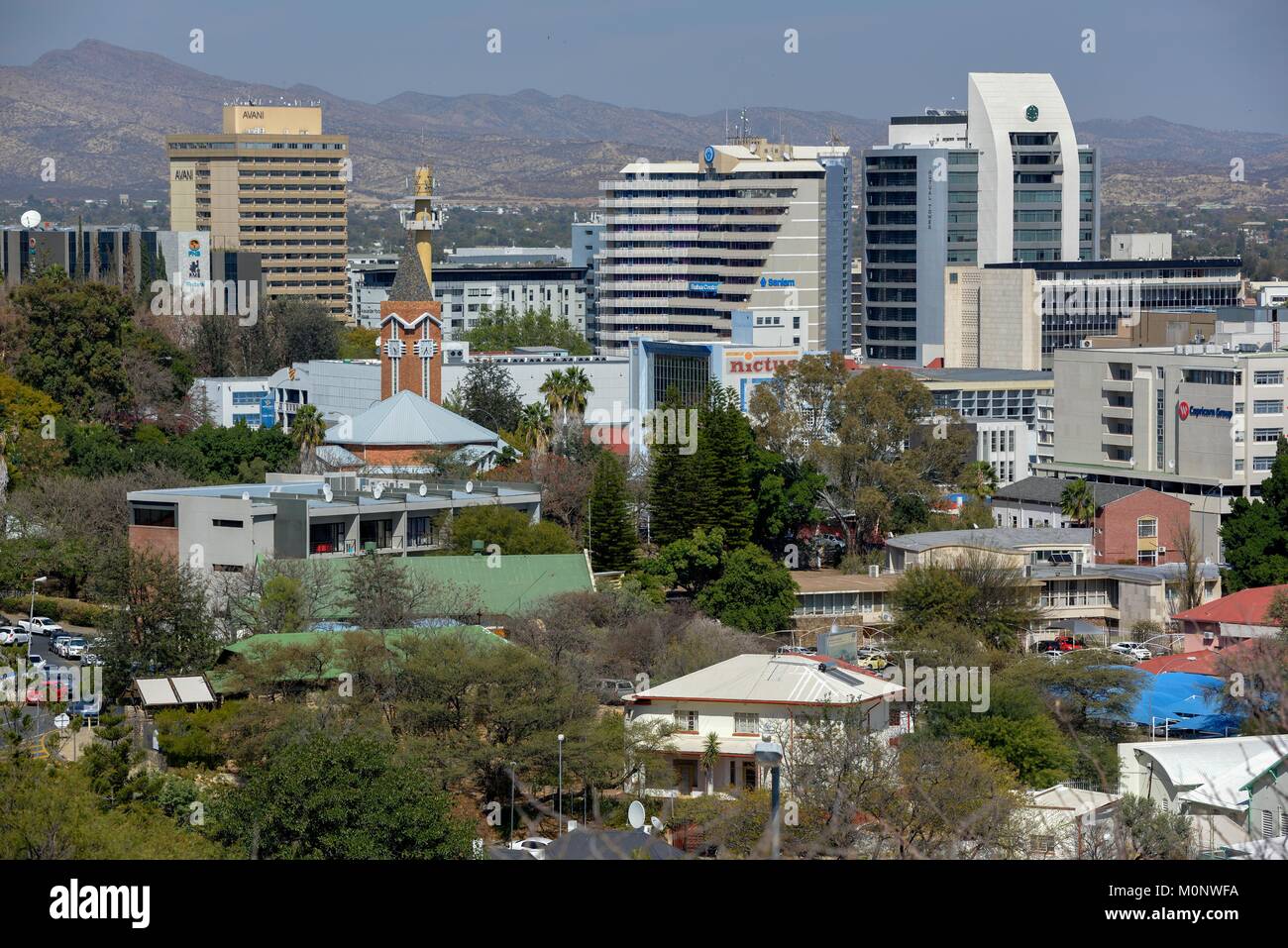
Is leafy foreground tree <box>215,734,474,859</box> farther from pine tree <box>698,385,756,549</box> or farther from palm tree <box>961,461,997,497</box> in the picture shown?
palm tree <box>961,461,997,497</box>

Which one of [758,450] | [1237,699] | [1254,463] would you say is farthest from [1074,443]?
[1237,699]

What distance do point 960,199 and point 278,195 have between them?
57.6 meters

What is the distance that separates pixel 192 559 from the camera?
47094mm

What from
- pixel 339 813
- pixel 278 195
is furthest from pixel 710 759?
pixel 278 195

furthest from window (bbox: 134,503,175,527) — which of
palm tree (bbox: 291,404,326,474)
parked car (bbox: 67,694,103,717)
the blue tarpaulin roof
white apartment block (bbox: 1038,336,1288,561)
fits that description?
white apartment block (bbox: 1038,336,1288,561)

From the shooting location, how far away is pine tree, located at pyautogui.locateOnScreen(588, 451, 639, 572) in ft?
166

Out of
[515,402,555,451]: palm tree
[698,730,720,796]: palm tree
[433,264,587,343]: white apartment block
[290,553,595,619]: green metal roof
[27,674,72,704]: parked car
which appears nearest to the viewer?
[698,730,720,796]: palm tree

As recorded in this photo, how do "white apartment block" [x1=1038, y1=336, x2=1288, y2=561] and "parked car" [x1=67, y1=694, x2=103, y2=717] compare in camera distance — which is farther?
"white apartment block" [x1=1038, y1=336, x2=1288, y2=561]

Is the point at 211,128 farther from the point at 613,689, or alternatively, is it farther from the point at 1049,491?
the point at 613,689

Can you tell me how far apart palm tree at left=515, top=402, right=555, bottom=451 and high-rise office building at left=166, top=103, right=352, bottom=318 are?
8792 centimetres

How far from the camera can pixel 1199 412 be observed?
6150 cm

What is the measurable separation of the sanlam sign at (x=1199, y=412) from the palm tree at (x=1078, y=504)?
552cm
